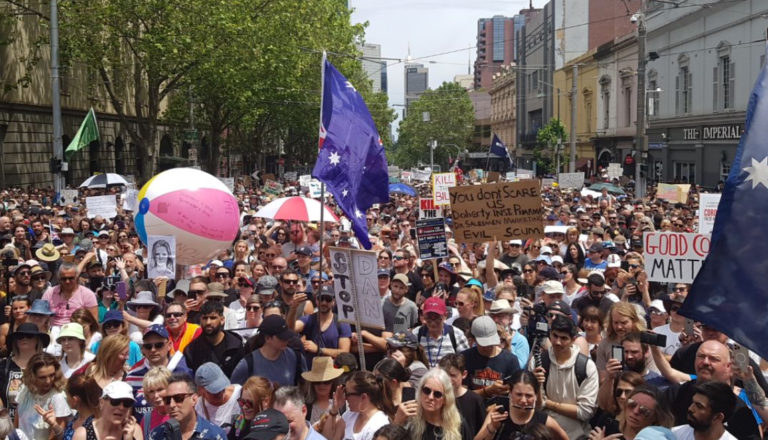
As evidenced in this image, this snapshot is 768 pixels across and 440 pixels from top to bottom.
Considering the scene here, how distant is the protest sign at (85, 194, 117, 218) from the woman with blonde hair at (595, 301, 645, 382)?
42.5ft

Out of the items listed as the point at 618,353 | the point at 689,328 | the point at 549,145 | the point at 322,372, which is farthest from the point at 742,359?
the point at 549,145

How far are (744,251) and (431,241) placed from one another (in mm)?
7478

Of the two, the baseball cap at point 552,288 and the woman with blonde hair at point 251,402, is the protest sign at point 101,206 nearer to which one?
the baseball cap at point 552,288

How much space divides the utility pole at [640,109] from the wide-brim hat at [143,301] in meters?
18.8

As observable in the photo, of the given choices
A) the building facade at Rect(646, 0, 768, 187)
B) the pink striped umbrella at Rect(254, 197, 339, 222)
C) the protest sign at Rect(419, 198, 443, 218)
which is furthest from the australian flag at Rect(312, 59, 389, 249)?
the building facade at Rect(646, 0, 768, 187)

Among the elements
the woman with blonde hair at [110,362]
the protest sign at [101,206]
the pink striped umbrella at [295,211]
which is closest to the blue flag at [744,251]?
the woman with blonde hair at [110,362]

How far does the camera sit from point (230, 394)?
6277 mm

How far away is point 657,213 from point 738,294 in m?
16.3

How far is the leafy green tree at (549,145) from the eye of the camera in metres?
58.2

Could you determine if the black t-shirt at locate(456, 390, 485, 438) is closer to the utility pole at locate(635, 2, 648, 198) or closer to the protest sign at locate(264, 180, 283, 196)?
the utility pole at locate(635, 2, 648, 198)

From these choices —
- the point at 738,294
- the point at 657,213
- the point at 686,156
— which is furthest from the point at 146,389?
the point at 686,156

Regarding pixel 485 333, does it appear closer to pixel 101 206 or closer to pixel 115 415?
pixel 115 415

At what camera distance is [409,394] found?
244 inches

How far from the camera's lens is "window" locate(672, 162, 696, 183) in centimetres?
4121
